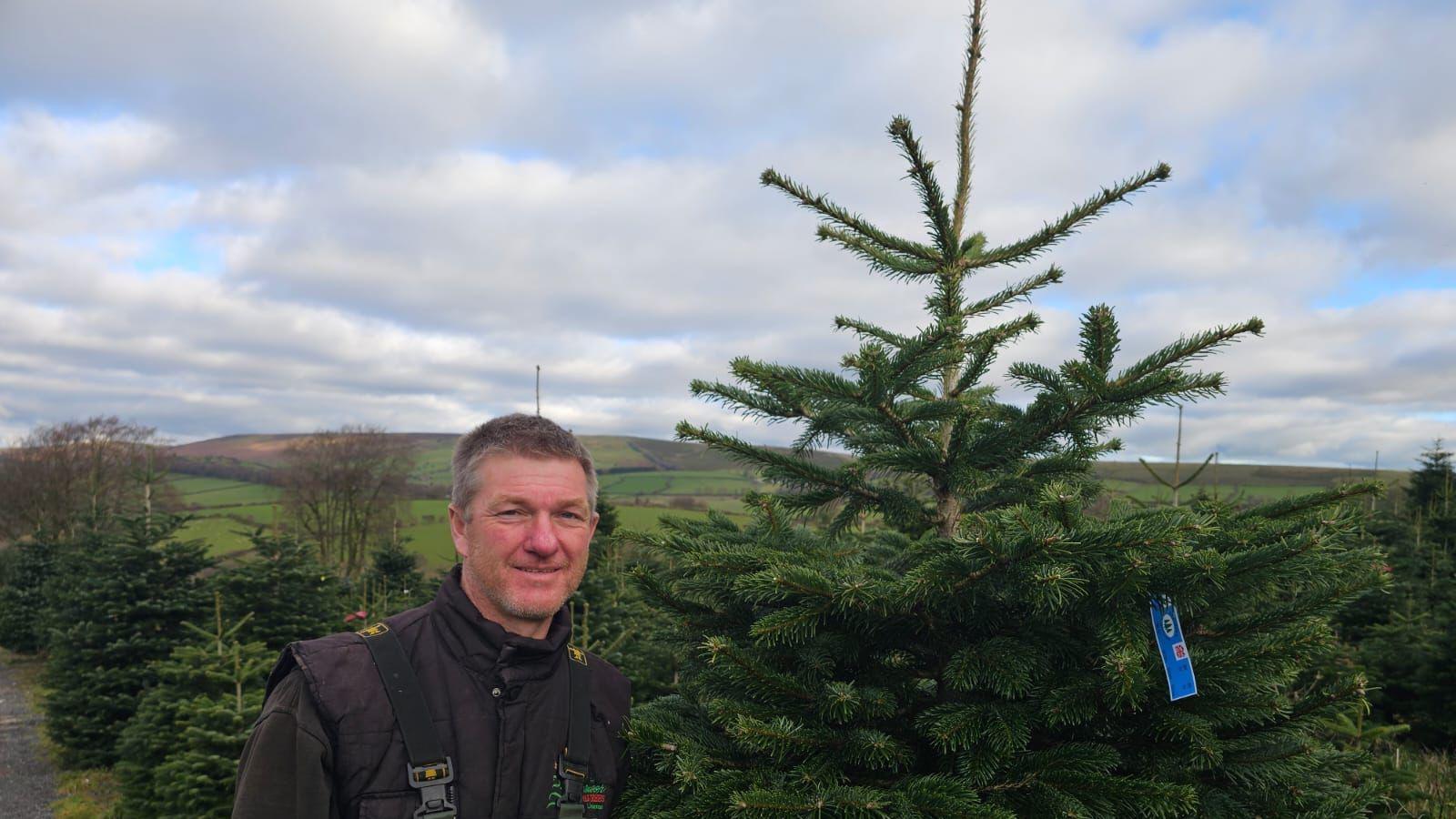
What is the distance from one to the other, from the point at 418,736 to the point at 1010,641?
5.50 ft

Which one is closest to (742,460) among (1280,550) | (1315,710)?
(1280,550)

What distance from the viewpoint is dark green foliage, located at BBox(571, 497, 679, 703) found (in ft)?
29.5

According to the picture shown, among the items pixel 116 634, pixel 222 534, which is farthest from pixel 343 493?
pixel 116 634

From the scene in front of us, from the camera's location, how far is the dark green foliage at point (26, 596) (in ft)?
85.3

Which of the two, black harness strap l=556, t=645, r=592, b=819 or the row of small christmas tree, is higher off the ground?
black harness strap l=556, t=645, r=592, b=819

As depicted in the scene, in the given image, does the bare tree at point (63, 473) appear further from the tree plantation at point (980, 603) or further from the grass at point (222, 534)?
the tree plantation at point (980, 603)

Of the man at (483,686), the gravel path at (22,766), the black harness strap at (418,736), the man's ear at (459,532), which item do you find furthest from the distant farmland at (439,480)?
the black harness strap at (418,736)

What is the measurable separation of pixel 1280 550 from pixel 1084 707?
0.64 meters

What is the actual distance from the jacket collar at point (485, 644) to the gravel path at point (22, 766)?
51.3ft

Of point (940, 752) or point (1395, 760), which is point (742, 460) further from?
point (1395, 760)

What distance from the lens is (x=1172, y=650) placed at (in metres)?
2.12

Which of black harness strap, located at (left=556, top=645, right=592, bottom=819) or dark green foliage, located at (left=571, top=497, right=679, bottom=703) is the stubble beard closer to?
black harness strap, located at (left=556, top=645, right=592, bottom=819)

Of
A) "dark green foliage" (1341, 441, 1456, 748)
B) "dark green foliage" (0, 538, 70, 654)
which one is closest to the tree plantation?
"dark green foliage" (1341, 441, 1456, 748)

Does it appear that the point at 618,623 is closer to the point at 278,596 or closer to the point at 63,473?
the point at 278,596
